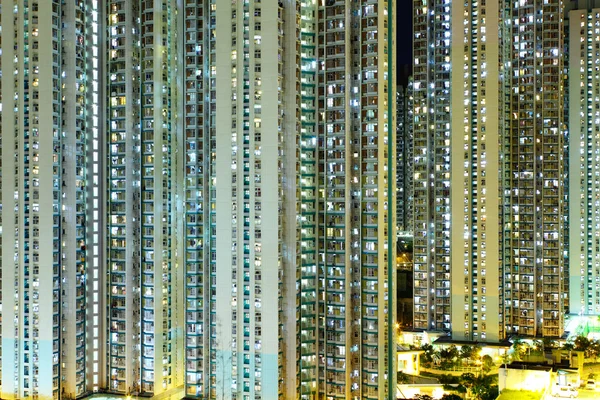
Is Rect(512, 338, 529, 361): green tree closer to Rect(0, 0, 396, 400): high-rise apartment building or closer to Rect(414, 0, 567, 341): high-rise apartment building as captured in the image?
Rect(414, 0, 567, 341): high-rise apartment building

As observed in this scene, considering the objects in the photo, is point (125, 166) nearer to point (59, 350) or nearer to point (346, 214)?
point (59, 350)

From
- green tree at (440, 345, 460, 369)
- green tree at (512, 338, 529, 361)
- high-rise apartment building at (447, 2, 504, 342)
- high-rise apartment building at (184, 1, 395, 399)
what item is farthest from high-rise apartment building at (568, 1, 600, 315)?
high-rise apartment building at (184, 1, 395, 399)

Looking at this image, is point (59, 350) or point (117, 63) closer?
point (59, 350)

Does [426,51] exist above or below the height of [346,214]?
above

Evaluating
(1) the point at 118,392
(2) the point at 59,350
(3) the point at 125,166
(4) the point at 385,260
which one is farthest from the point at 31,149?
(4) the point at 385,260

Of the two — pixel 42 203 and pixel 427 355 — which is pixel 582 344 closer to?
pixel 427 355

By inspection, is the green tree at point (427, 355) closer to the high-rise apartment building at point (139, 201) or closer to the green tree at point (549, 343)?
the green tree at point (549, 343)

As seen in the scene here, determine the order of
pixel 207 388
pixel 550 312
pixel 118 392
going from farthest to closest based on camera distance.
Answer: pixel 550 312, pixel 118 392, pixel 207 388
